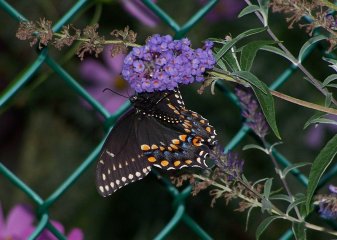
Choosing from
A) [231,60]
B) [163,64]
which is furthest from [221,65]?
[163,64]

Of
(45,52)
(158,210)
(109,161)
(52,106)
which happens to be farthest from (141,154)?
(52,106)

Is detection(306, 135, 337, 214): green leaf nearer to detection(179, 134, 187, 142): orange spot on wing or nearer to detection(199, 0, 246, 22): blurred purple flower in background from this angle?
detection(179, 134, 187, 142): orange spot on wing

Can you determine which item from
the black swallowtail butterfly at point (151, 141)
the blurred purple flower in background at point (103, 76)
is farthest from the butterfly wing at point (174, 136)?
the blurred purple flower in background at point (103, 76)

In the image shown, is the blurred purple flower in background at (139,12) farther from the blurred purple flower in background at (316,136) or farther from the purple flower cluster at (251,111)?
the blurred purple flower in background at (316,136)

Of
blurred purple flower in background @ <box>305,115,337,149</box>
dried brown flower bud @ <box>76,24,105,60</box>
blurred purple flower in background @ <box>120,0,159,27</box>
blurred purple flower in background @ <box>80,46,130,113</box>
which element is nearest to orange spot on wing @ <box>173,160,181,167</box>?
dried brown flower bud @ <box>76,24,105,60</box>

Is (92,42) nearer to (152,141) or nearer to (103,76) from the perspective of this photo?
(152,141)

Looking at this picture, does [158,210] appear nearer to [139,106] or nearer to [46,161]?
[46,161]
